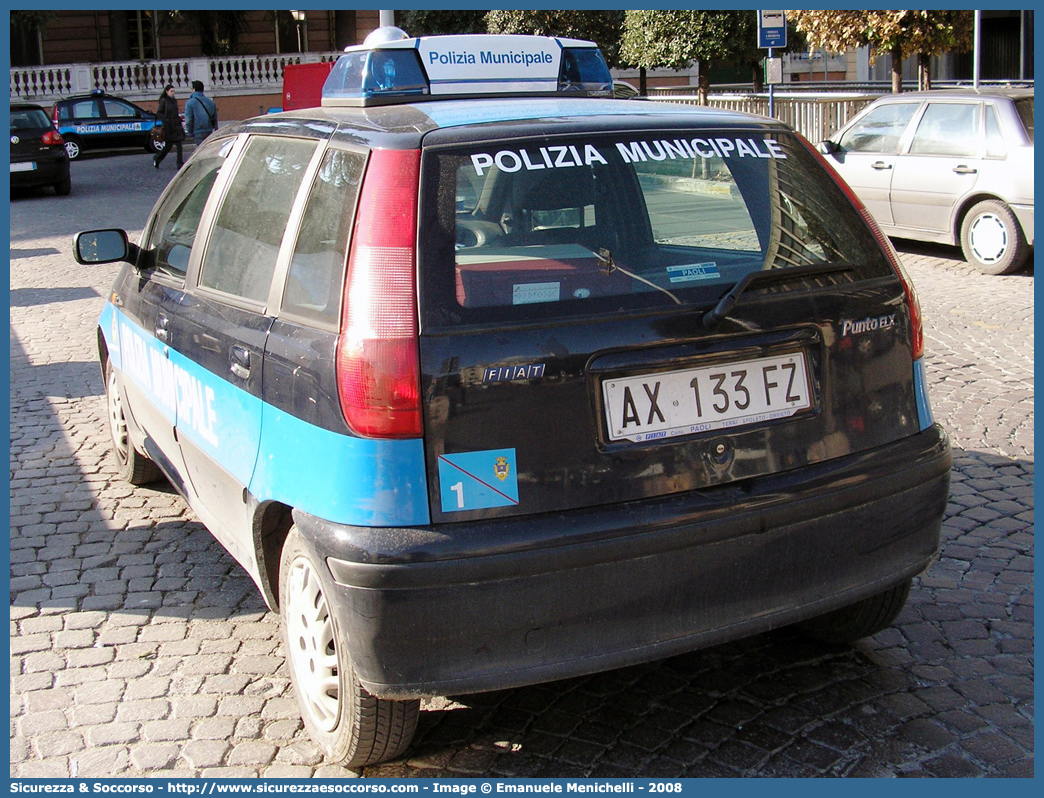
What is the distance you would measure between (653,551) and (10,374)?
21.0 ft

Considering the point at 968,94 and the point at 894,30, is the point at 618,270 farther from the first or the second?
the point at 894,30

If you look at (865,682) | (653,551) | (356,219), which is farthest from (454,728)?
(356,219)

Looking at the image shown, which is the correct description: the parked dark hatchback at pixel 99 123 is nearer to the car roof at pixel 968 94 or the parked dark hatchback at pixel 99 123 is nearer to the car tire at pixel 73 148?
the car tire at pixel 73 148

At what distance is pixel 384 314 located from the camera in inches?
106

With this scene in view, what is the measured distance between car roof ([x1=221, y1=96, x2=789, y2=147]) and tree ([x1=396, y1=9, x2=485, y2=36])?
29.9m

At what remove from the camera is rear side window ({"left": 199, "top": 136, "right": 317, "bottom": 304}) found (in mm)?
3299

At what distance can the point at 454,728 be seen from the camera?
3.26 m

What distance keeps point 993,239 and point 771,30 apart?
668cm

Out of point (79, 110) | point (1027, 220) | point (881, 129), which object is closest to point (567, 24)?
point (79, 110)

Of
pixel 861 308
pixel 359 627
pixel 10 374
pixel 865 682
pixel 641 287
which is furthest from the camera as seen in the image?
pixel 10 374

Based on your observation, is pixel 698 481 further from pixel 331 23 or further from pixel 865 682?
pixel 331 23

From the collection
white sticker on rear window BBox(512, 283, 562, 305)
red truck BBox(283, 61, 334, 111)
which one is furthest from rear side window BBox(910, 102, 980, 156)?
white sticker on rear window BBox(512, 283, 562, 305)

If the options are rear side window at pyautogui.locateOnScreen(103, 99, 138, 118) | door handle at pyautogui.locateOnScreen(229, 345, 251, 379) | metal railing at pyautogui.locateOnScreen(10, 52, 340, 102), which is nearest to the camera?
door handle at pyautogui.locateOnScreen(229, 345, 251, 379)

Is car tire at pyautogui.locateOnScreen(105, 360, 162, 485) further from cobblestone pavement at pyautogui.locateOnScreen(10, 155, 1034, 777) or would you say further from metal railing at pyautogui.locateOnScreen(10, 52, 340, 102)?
metal railing at pyautogui.locateOnScreen(10, 52, 340, 102)
